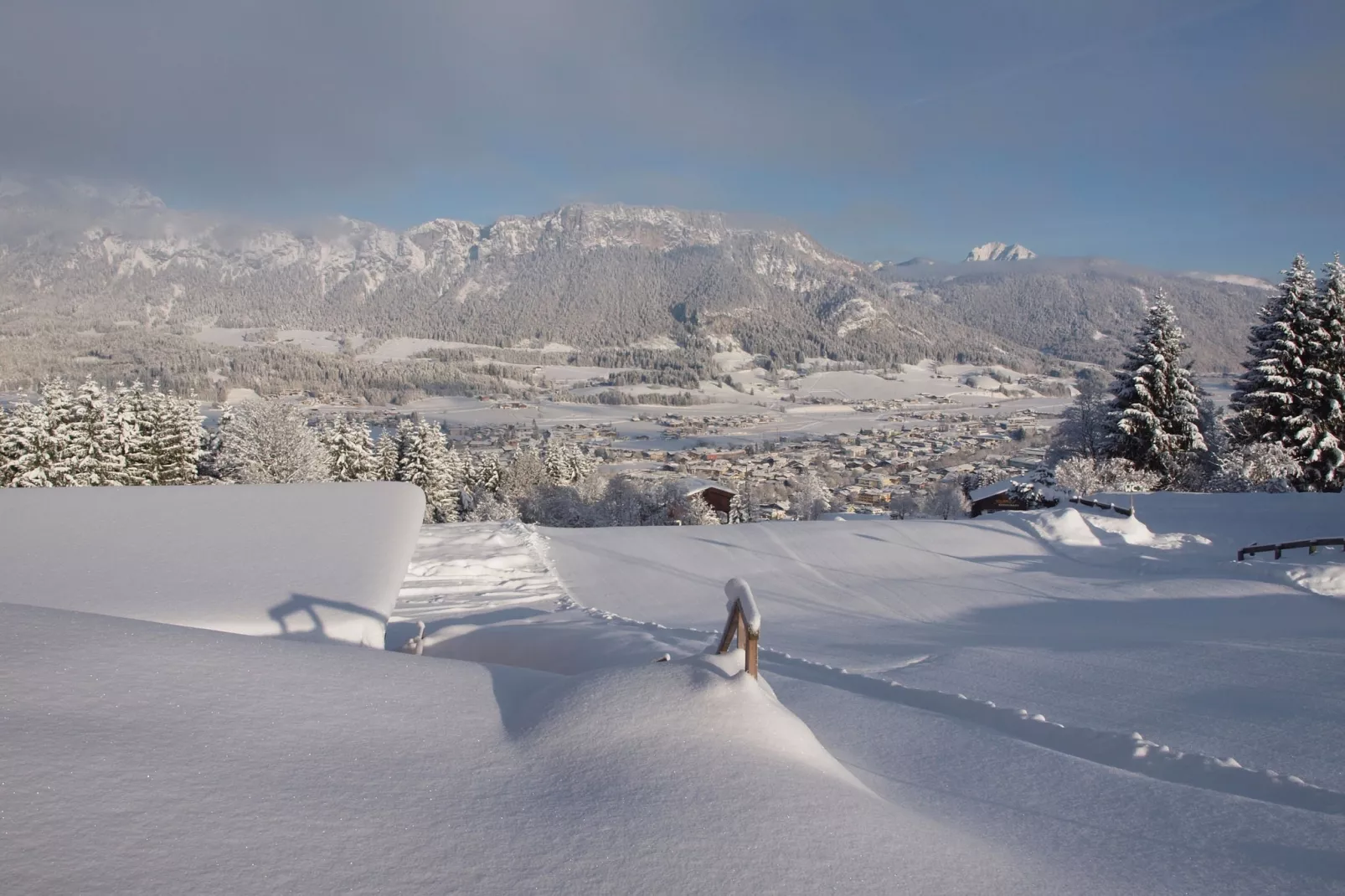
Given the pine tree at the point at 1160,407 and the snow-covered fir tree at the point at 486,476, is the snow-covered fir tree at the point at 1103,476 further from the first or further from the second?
the snow-covered fir tree at the point at 486,476

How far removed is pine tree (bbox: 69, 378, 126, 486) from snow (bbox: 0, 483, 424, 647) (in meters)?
18.9

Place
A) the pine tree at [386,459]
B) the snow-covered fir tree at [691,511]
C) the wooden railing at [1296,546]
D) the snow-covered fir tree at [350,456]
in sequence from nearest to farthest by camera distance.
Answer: the wooden railing at [1296,546] < the snow-covered fir tree at [350,456] < the pine tree at [386,459] < the snow-covered fir tree at [691,511]

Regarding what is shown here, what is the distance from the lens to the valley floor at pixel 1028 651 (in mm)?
3188

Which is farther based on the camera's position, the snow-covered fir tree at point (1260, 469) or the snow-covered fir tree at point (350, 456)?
A: the snow-covered fir tree at point (350, 456)

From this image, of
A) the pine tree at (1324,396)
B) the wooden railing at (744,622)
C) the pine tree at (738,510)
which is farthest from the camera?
the pine tree at (738,510)

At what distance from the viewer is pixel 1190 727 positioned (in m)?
4.64

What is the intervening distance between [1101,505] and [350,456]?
96.1ft

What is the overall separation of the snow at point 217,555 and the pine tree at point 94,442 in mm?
18888

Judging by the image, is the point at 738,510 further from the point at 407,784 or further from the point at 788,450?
the point at 788,450

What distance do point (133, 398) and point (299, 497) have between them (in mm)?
24198

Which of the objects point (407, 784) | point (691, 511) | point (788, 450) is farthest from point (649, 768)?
point (788, 450)

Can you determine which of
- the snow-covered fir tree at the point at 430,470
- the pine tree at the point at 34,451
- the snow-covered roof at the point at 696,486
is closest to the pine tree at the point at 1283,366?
the snow-covered roof at the point at 696,486

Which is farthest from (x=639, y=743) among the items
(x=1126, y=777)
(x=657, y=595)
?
(x=657, y=595)

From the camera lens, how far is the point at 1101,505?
1548 cm
